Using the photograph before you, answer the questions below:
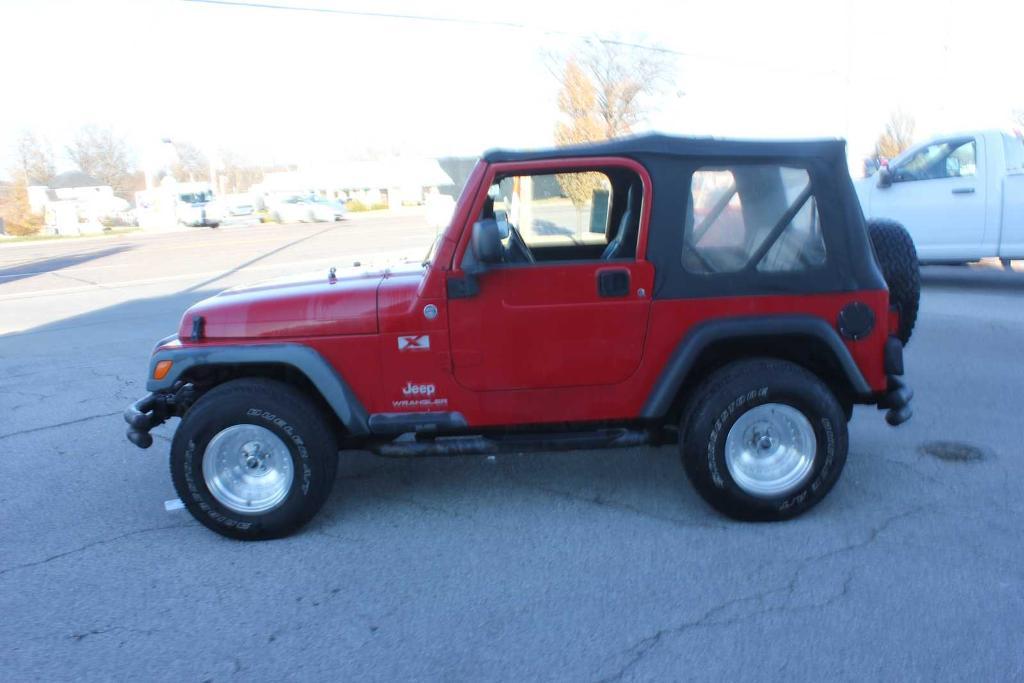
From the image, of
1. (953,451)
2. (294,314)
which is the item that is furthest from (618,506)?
(953,451)

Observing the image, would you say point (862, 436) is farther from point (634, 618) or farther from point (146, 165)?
point (146, 165)

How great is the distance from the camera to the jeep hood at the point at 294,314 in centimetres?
408

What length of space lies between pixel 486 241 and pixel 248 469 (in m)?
1.74

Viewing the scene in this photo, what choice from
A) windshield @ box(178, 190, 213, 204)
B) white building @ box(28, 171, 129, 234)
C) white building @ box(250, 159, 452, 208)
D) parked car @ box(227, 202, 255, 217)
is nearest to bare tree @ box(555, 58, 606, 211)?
parked car @ box(227, 202, 255, 217)

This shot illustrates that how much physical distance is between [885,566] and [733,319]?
52.0 inches

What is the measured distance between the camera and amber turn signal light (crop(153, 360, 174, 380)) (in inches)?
164

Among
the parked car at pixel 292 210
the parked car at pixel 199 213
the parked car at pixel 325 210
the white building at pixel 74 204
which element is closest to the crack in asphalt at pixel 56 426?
the parked car at pixel 325 210

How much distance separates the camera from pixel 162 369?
4.16m

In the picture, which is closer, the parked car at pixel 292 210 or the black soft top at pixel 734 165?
the black soft top at pixel 734 165

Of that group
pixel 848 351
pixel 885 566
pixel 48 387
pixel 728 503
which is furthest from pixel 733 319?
pixel 48 387

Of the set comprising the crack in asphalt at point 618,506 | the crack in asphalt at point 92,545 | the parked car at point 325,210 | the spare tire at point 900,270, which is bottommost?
the crack in asphalt at point 618,506

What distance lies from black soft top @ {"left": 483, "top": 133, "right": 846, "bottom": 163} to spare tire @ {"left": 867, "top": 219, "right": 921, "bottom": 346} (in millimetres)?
691

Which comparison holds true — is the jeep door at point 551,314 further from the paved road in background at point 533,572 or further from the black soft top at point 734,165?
the paved road in background at point 533,572

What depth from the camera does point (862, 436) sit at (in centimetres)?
542
